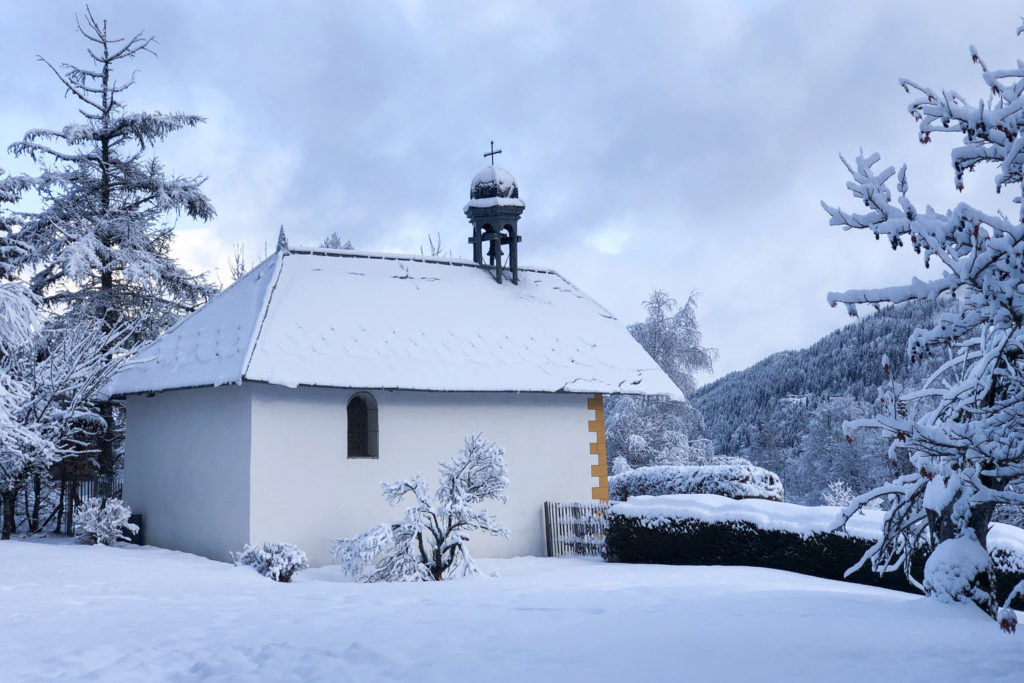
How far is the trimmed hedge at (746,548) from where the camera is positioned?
43.6 feet

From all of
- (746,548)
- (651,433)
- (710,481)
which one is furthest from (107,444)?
(651,433)

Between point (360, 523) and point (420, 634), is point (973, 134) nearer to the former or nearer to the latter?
point (420, 634)

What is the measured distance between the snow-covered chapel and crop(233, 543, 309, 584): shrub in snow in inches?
53.1

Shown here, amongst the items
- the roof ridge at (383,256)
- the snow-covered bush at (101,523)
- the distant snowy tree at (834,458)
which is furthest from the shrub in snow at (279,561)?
the distant snowy tree at (834,458)

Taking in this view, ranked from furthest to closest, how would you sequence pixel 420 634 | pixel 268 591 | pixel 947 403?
pixel 268 591 < pixel 420 634 < pixel 947 403

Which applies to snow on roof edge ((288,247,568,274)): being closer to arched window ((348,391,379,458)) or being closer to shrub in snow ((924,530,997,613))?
arched window ((348,391,379,458))

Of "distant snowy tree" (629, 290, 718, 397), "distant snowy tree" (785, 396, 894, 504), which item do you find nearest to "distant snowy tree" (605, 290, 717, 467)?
"distant snowy tree" (629, 290, 718, 397)

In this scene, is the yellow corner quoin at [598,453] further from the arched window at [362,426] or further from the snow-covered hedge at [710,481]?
the arched window at [362,426]

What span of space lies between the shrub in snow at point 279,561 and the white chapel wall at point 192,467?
1.41 m

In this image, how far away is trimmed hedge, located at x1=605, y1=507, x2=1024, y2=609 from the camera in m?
13.3

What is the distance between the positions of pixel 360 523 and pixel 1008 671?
11.3 meters

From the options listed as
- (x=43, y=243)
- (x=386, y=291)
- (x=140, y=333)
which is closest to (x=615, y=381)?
(x=386, y=291)

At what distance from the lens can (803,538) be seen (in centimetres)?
1388

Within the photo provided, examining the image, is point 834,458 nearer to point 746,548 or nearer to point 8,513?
point 746,548
